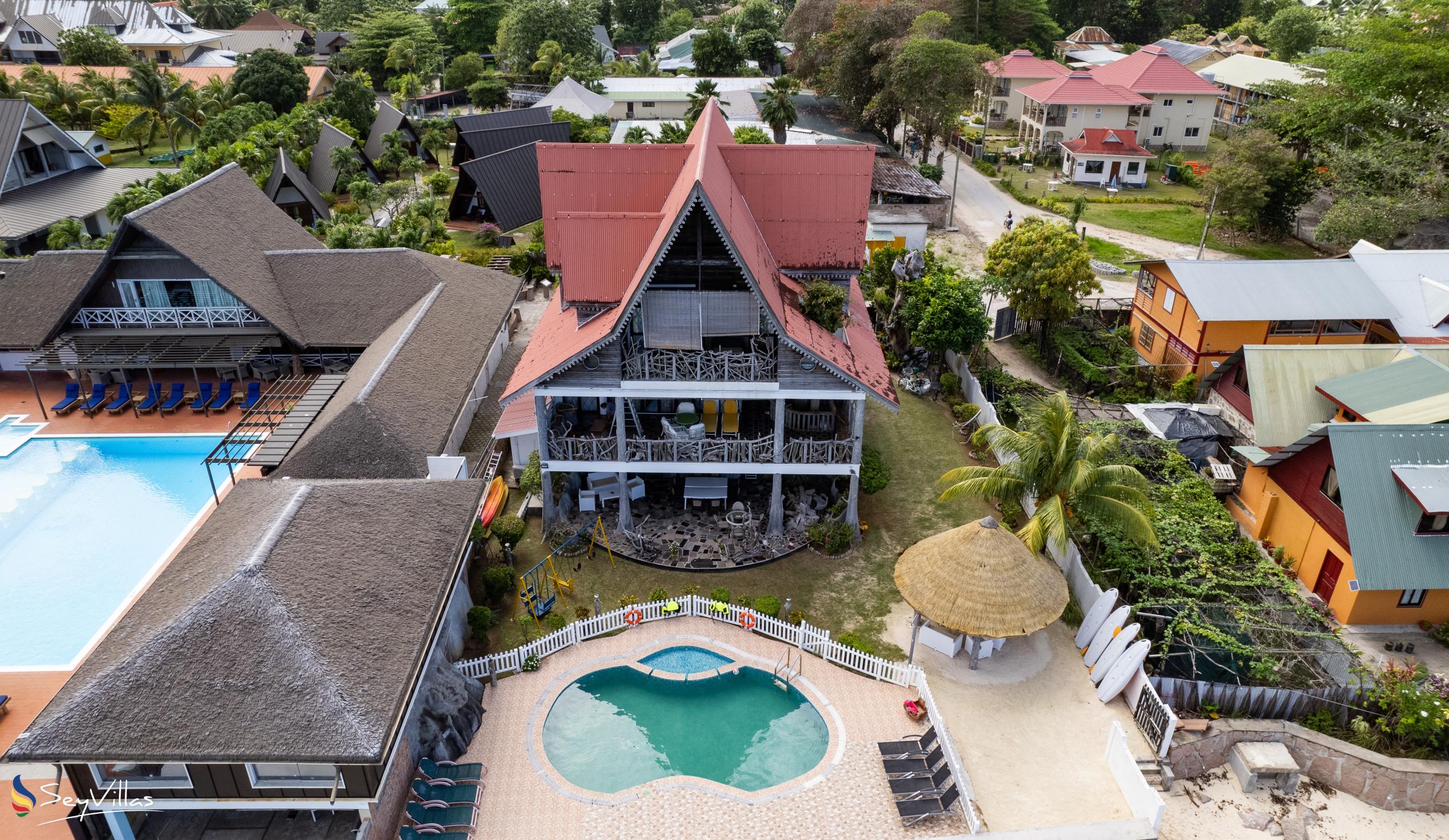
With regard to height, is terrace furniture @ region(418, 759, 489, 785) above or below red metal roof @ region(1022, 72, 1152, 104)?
below

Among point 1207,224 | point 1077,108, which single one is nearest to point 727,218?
point 1207,224

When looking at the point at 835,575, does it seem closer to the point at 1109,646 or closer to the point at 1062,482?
the point at 1062,482

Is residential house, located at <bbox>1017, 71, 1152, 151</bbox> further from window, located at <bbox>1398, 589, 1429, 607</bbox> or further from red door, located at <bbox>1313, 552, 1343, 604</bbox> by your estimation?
window, located at <bbox>1398, 589, 1429, 607</bbox>

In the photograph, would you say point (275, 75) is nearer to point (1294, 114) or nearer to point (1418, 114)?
point (1294, 114)

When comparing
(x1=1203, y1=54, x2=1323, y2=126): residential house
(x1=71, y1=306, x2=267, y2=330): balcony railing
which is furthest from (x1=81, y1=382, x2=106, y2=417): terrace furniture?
(x1=1203, y1=54, x2=1323, y2=126): residential house

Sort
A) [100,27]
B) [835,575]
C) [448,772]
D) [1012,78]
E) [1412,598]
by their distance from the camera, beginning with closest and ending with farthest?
[448,772], [1412,598], [835,575], [1012,78], [100,27]

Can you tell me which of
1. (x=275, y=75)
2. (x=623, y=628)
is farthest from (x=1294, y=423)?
(x=275, y=75)
